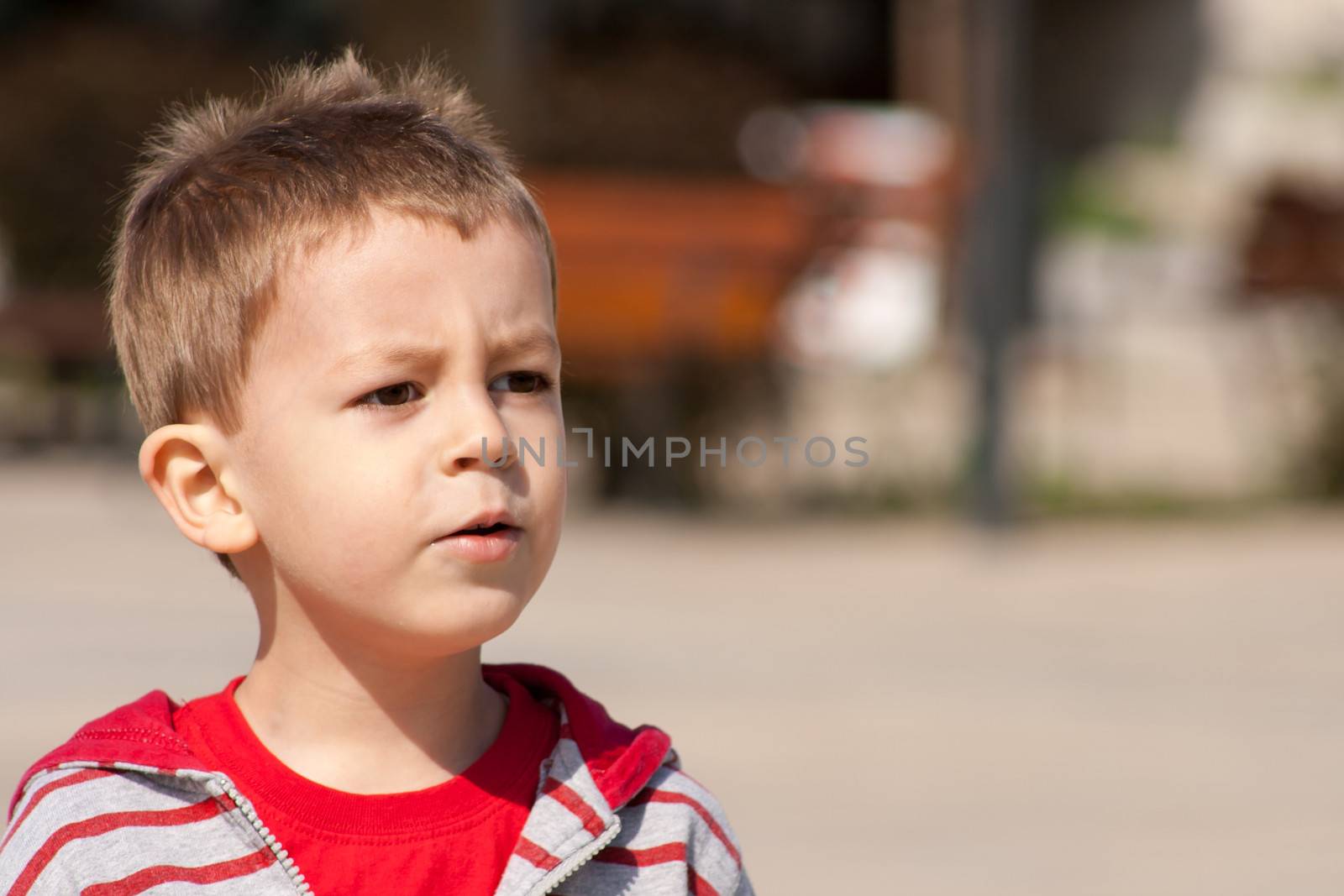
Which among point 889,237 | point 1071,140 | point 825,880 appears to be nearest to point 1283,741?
point 825,880

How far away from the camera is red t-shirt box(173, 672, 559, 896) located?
5.38 ft

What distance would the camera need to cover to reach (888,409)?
9539mm

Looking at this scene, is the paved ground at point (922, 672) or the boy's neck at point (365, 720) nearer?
the boy's neck at point (365, 720)

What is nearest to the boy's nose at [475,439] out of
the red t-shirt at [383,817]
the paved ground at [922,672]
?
the red t-shirt at [383,817]

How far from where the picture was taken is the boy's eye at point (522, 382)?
1727 millimetres

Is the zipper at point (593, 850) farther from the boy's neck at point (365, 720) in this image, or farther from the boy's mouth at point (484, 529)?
the boy's mouth at point (484, 529)

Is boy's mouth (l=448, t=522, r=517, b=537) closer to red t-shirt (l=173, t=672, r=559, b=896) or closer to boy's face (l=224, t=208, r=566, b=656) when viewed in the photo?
boy's face (l=224, t=208, r=566, b=656)

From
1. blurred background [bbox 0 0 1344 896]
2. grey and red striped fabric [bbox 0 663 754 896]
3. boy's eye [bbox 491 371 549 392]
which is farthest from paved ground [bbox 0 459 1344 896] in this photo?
boy's eye [bbox 491 371 549 392]

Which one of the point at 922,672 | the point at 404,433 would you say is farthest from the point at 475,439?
the point at 922,672

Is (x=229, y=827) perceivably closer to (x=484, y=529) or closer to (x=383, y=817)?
(x=383, y=817)

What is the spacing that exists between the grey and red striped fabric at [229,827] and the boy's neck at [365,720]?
85mm

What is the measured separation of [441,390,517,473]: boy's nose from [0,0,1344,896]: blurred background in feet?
7.44

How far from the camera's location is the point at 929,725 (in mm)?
4816

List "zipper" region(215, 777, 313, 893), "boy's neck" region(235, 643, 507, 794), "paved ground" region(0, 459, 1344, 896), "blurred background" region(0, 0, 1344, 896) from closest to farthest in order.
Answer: "zipper" region(215, 777, 313, 893)
"boy's neck" region(235, 643, 507, 794)
"paved ground" region(0, 459, 1344, 896)
"blurred background" region(0, 0, 1344, 896)
